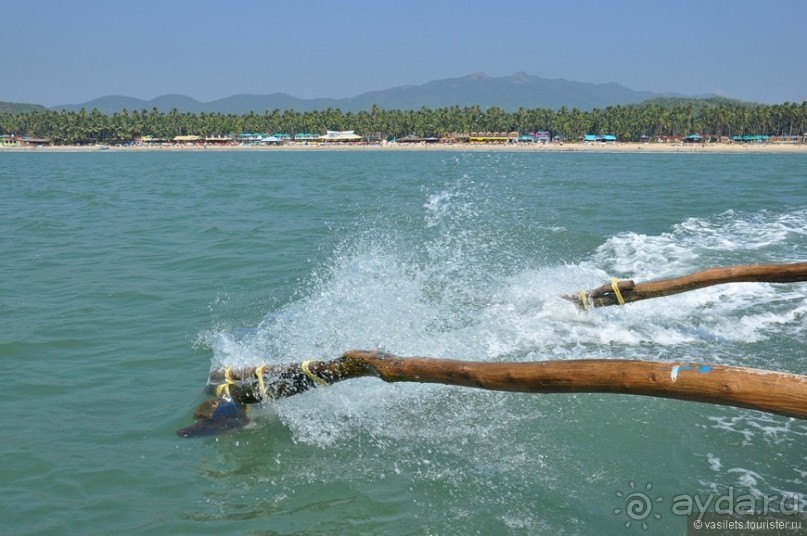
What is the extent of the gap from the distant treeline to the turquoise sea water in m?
147

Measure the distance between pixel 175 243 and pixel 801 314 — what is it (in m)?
14.8

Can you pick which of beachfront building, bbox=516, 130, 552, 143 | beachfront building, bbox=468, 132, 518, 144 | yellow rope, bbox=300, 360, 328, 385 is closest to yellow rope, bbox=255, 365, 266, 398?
yellow rope, bbox=300, 360, 328, 385

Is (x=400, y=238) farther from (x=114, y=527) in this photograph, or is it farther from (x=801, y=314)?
Result: (x=114, y=527)

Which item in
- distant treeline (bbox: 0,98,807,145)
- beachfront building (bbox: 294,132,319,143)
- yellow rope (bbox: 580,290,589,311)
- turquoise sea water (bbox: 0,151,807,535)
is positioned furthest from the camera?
beachfront building (bbox: 294,132,319,143)

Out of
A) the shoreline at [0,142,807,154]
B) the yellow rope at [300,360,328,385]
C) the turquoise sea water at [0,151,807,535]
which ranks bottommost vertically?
the turquoise sea water at [0,151,807,535]

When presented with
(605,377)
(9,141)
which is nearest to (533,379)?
(605,377)

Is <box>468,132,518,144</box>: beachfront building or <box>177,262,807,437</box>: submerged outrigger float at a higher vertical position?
<box>468,132,518,144</box>: beachfront building

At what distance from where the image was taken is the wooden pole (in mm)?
9336

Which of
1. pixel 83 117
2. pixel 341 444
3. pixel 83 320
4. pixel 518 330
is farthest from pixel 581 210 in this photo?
pixel 83 117

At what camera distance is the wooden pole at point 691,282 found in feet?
30.6

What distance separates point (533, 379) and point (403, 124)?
Answer: 168m

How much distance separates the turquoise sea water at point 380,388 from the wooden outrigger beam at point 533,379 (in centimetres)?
36

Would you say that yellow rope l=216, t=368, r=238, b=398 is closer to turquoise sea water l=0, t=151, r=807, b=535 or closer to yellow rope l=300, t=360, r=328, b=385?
turquoise sea water l=0, t=151, r=807, b=535

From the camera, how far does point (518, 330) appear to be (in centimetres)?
969
